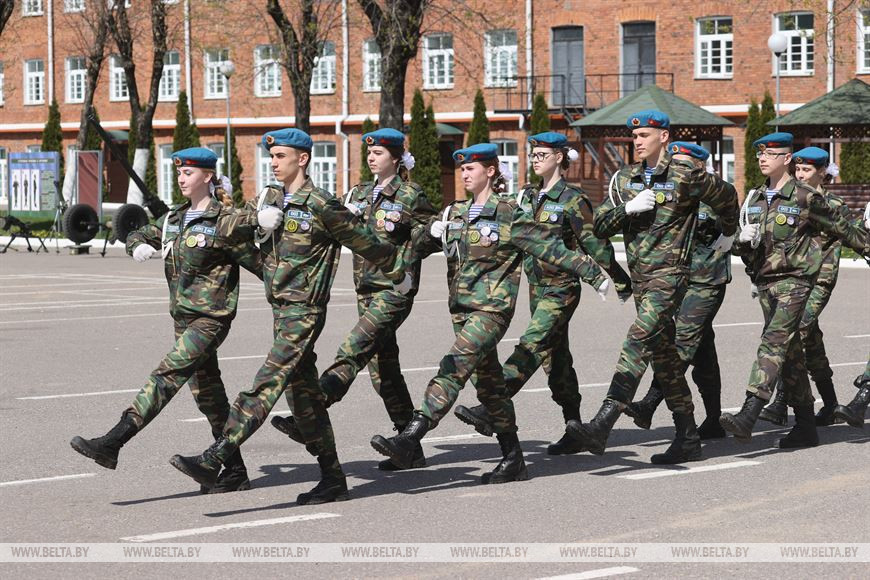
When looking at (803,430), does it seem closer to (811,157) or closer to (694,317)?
(694,317)

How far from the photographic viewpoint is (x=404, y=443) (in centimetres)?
875

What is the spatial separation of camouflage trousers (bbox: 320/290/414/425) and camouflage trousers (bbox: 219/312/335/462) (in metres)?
0.53

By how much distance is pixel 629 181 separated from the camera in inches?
393

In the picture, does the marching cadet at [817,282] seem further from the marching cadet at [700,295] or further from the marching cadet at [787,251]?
the marching cadet at [700,295]

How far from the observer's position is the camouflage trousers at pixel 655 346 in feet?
31.4

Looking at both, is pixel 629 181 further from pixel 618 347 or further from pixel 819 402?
pixel 618 347

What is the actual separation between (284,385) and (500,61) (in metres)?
43.4

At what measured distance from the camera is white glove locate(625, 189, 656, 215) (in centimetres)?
952

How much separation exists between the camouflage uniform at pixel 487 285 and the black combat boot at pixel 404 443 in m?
0.07

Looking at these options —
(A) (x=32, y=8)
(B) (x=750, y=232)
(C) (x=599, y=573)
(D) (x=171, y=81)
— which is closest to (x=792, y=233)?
(B) (x=750, y=232)

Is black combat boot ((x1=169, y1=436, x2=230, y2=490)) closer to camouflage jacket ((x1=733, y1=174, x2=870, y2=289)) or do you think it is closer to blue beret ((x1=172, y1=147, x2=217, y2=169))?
blue beret ((x1=172, y1=147, x2=217, y2=169))

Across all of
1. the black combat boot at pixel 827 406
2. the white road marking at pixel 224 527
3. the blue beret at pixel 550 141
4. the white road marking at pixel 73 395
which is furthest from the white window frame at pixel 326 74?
the white road marking at pixel 224 527

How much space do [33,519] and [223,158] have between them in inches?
1929

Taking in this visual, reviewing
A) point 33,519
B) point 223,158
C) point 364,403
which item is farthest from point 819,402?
point 223,158
